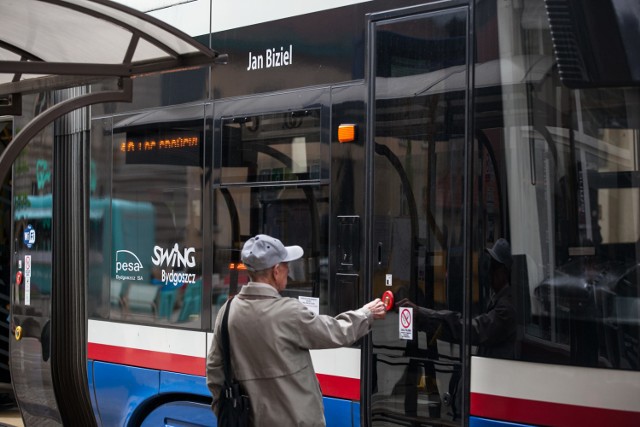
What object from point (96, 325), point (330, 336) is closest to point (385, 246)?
point (330, 336)

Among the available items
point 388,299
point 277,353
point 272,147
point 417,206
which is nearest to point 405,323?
point 388,299

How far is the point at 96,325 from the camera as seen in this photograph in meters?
6.82

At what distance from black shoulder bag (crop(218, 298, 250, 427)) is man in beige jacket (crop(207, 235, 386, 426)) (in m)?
0.02

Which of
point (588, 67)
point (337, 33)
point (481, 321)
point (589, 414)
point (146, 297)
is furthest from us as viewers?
point (146, 297)

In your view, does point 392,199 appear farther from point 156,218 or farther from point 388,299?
point 156,218

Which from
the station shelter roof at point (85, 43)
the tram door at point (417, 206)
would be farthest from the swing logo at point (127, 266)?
the tram door at point (417, 206)

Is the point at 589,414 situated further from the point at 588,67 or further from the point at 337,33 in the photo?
the point at 337,33

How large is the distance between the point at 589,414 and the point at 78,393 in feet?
12.1

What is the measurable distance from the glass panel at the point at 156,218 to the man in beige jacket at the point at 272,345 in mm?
1866

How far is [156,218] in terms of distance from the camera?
21.0 ft

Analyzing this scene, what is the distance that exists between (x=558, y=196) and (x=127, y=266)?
3.19m

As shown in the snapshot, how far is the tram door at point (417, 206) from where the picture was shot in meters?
4.73

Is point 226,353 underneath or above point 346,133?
underneath

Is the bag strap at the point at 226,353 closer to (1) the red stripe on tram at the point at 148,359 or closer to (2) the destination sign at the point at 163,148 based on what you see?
(1) the red stripe on tram at the point at 148,359
